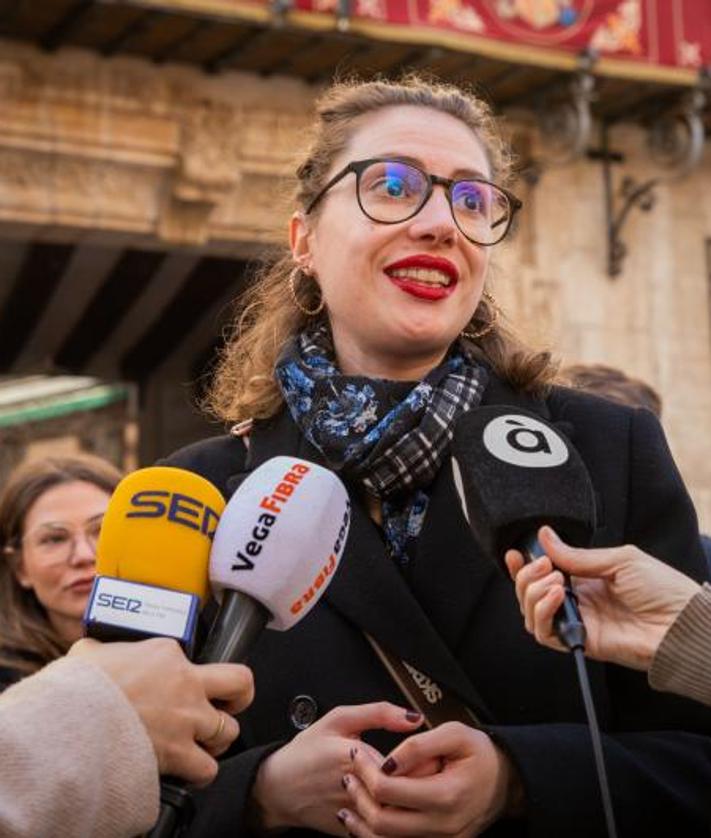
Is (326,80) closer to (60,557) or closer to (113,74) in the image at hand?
(113,74)

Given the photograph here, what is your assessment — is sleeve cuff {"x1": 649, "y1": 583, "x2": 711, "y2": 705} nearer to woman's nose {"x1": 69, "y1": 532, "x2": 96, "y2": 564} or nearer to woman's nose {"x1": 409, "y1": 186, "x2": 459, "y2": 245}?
woman's nose {"x1": 409, "y1": 186, "x2": 459, "y2": 245}

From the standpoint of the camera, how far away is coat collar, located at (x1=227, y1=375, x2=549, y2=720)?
2066 mm

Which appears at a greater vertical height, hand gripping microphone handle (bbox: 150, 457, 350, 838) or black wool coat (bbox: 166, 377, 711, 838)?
hand gripping microphone handle (bbox: 150, 457, 350, 838)

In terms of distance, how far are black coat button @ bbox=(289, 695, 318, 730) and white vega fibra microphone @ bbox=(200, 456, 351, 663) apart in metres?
0.43

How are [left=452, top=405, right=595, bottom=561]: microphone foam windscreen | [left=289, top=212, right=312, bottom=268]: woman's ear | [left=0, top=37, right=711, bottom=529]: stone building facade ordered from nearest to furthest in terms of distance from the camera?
[left=452, top=405, right=595, bottom=561]: microphone foam windscreen < [left=289, top=212, right=312, bottom=268]: woman's ear < [left=0, top=37, right=711, bottom=529]: stone building facade

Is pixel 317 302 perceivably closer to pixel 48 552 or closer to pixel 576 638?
pixel 576 638

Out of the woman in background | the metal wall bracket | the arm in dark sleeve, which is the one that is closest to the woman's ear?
the arm in dark sleeve

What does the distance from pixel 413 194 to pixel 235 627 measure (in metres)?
0.91

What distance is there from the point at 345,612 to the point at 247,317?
3.44 feet

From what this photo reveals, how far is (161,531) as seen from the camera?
1.65 meters

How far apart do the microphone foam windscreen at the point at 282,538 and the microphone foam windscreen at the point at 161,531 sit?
0.08 feet

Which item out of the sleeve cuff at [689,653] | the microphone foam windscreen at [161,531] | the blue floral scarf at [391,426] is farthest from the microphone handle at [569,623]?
the blue floral scarf at [391,426]

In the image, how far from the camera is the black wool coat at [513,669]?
1.95m

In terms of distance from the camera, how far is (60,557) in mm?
3676
